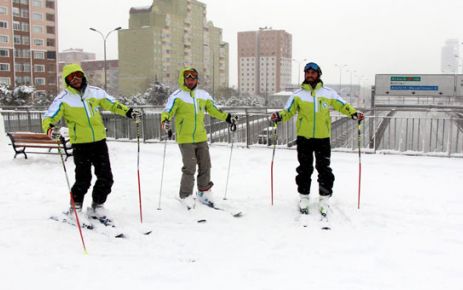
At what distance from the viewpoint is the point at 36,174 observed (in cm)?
866

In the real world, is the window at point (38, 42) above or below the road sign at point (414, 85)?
above

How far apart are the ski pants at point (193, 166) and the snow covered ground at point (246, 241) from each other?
34cm

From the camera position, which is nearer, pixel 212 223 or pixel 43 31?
pixel 212 223

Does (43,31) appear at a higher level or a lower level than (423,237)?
higher

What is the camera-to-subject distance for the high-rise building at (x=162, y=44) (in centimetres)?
8525

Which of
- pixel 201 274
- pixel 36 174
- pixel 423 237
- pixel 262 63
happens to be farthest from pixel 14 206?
pixel 262 63

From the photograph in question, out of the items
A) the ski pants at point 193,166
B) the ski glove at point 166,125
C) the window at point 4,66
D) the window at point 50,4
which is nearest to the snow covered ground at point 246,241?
the ski pants at point 193,166

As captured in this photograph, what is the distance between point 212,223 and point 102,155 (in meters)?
1.61

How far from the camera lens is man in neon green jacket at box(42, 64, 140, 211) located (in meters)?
5.02

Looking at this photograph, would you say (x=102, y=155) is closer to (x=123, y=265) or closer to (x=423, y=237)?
(x=123, y=265)

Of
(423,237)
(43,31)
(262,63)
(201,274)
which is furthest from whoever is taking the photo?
(262,63)

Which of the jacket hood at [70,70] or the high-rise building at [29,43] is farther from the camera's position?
the high-rise building at [29,43]

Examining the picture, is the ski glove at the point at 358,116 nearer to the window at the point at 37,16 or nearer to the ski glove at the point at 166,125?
the ski glove at the point at 166,125

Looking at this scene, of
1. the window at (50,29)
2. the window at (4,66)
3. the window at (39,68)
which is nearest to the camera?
the window at (4,66)
